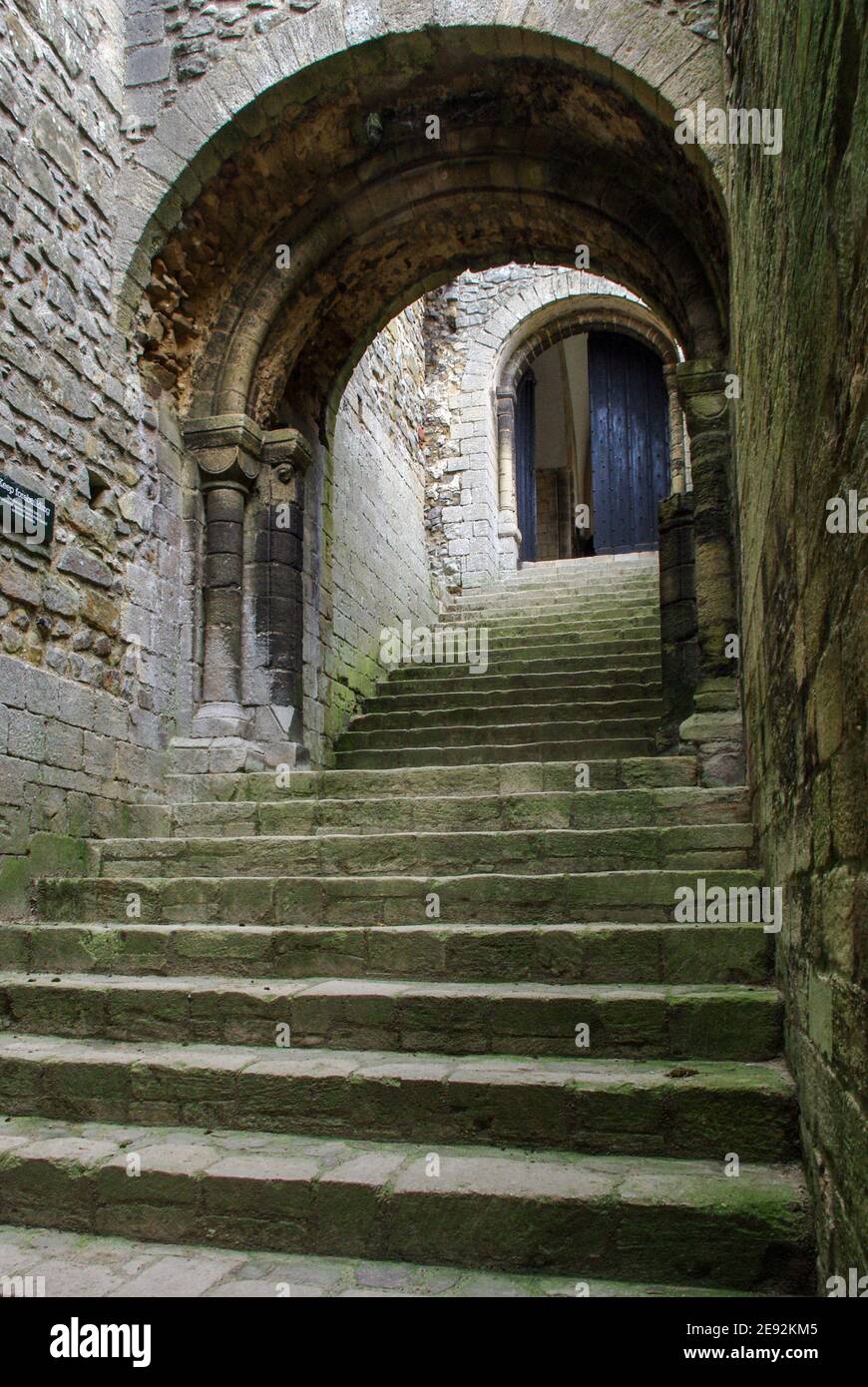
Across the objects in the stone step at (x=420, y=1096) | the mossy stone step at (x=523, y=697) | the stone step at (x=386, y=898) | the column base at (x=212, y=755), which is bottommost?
the stone step at (x=420, y=1096)

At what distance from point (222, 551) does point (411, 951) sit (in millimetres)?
3500

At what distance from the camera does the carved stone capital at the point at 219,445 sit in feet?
20.7

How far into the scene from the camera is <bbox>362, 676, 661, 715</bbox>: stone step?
7199 mm

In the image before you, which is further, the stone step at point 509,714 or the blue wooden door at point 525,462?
the blue wooden door at point 525,462

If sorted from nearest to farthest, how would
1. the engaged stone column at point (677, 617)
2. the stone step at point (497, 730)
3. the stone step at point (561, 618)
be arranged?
the engaged stone column at point (677, 617) → the stone step at point (497, 730) → the stone step at point (561, 618)

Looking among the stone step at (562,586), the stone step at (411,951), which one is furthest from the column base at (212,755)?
the stone step at (562,586)

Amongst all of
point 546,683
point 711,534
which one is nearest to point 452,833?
point 711,534

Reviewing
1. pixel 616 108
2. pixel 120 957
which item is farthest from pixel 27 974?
pixel 616 108

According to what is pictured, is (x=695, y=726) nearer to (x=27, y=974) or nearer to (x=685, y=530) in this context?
(x=685, y=530)

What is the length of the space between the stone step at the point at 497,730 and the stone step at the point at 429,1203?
3.93 m

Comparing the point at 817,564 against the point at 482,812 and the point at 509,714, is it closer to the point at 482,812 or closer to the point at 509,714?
the point at 482,812

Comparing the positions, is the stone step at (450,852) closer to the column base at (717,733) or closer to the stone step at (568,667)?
the column base at (717,733)

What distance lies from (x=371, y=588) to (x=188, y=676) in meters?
3.21

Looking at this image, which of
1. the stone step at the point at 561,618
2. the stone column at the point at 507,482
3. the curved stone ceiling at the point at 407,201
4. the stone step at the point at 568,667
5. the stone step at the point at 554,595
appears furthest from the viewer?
the stone column at the point at 507,482
